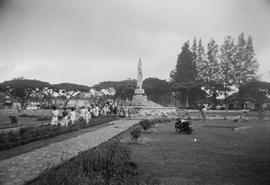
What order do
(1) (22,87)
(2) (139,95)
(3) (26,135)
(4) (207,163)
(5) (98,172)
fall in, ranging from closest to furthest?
(5) (98,172) → (4) (207,163) → (3) (26,135) → (2) (139,95) → (1) (22,87)

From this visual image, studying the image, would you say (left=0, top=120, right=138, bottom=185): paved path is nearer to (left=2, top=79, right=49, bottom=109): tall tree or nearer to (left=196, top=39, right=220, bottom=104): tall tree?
(left=2, top=79, right=49, bottom=109): tall tree

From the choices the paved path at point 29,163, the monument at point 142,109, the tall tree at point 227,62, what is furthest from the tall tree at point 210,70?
the paved path at point 29,163

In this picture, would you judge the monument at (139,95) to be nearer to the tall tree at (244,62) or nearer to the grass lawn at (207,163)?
the tall tree at (244,62)

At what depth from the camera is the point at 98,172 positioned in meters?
5.32

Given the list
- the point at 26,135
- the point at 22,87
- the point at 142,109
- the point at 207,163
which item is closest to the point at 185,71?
the point at 142,109

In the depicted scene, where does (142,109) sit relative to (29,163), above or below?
above

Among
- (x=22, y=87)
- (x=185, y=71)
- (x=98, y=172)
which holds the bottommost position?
(x=98, y=172)

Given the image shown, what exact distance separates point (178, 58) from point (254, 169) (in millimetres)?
52186

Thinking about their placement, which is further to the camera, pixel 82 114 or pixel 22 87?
pixel 22 87

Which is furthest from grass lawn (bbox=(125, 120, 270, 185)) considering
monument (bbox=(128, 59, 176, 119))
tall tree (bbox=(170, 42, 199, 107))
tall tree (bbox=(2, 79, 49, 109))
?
tall tree (bbox=(170, 42, 199, 107))

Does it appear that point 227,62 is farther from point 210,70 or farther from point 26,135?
point 26,135

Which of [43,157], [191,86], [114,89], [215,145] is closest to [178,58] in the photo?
[191,86]

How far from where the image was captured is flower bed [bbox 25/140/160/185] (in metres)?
4.34

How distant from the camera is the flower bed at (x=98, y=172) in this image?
14.3ft
